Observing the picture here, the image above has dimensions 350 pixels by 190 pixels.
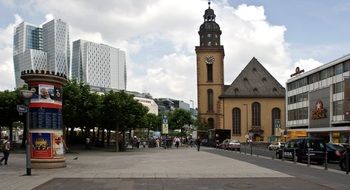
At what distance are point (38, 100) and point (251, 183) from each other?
12.0m

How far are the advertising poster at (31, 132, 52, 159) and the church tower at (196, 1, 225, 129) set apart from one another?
94591 millimetres

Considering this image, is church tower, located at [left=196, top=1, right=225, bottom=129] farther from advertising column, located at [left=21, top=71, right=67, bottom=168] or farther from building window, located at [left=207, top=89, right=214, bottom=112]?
advertising column, located at [left=21, top=71, right=67, bottom=168]

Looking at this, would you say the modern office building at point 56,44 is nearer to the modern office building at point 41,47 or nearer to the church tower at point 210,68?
the modern office building at point 41,47

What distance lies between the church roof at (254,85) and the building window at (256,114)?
209 centimetres

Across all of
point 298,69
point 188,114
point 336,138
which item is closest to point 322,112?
point 336,138

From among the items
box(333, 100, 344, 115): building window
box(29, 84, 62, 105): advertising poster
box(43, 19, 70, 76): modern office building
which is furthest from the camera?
box(43, 19, 70, 76): modern office building

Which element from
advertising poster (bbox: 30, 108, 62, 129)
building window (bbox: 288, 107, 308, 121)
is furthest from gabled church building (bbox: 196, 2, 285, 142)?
advertising poster (bbox: 30, 108, 62, 129)

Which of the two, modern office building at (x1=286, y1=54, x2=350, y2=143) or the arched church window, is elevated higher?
the arched church window

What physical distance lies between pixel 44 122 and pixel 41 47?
487 ft

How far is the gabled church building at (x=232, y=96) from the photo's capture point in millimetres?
116250

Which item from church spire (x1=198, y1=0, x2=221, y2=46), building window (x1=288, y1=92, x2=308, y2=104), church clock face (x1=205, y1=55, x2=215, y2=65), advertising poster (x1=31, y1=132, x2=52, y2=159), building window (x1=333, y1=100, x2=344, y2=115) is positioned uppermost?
church spire (x1=198, y1=0, x2=221, y2=46)

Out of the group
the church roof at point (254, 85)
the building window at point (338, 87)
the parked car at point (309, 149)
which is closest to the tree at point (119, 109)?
the parked car at point (309, 149)

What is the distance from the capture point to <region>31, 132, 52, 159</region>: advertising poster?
24.4 metres

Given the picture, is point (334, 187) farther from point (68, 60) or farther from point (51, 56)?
point (68, 60)
